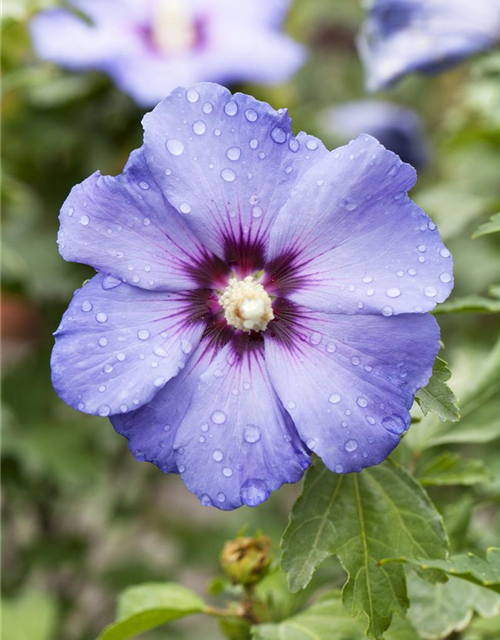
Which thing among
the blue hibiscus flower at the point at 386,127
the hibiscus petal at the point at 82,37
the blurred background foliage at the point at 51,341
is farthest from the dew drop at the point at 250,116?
the blue hibiscus flower at the point at 386,127

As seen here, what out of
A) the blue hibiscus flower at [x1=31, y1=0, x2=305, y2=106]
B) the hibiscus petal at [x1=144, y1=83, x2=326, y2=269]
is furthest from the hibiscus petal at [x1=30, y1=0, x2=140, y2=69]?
the hibiscus petal at [x1=144, y1=83, x2=326, y2=269]

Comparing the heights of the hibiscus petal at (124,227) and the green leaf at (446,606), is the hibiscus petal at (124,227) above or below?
above

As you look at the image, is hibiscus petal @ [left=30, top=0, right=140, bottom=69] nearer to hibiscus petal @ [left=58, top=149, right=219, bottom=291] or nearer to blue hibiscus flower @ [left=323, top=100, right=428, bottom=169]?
blue hibiscus flower @ [left=323, top=100, right=428, bottom=169]

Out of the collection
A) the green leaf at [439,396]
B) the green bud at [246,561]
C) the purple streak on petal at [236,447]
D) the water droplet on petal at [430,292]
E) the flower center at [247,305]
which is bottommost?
the green bud at [246,561]

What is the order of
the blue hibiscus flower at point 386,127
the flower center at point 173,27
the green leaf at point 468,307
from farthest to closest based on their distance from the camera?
the blue hibiscus flower at point 386,127
the flower center at point 173,27
the green leaf at point 468,307

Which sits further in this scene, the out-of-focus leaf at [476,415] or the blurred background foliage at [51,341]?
the blurred background foliage at [51,341]

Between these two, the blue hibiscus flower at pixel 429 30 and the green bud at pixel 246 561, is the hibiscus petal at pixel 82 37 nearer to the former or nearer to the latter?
the blue hibiscus flower at pixel 429 30

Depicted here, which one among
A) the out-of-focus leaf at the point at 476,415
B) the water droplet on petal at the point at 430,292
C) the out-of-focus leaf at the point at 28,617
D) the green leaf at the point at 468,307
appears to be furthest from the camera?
the out-of-focus leaf at the point at 28,617
